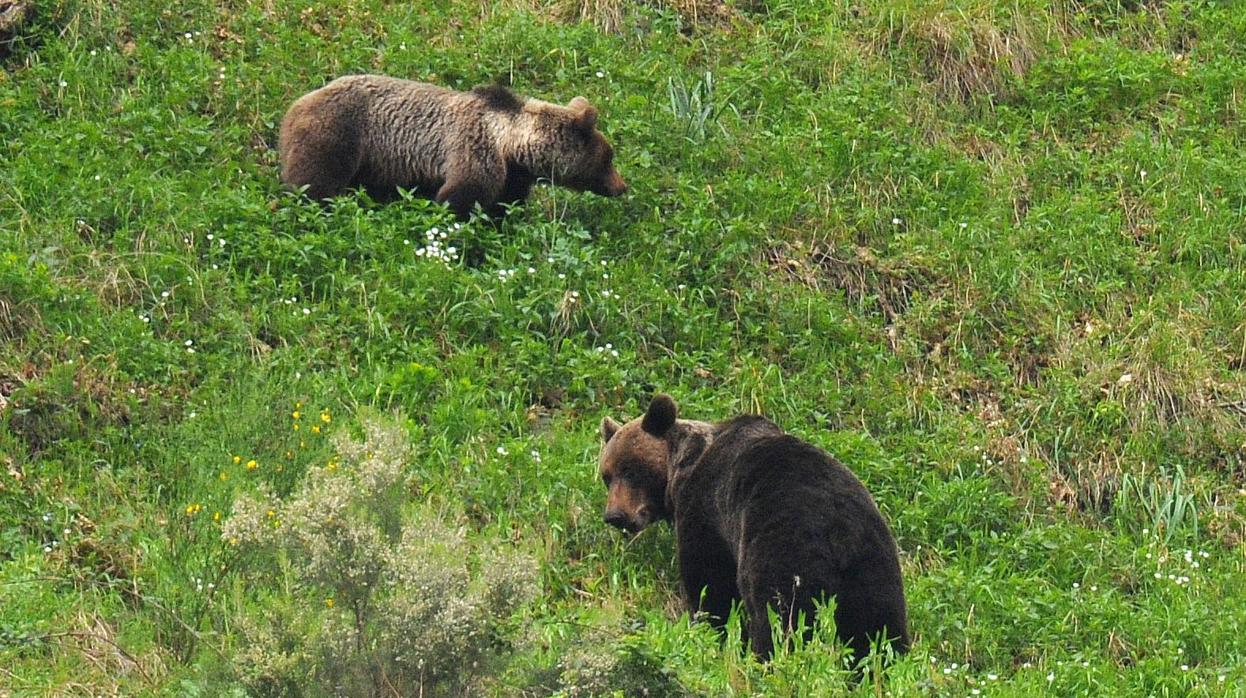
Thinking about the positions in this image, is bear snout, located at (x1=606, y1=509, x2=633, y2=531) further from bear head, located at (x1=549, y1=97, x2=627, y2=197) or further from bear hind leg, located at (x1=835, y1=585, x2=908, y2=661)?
bear head, located at (x1=549, y1=97, x2=627, y2=197)

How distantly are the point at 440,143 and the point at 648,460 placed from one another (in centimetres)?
322

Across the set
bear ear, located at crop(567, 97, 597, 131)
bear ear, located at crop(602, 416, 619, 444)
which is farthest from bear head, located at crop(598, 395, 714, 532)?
bear ear, located at crop(567, 97, 597, 131)

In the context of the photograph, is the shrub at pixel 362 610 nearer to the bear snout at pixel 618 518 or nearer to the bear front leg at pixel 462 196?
the bear snout at pixel 618 518

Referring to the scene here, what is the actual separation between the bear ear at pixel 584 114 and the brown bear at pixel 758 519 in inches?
109

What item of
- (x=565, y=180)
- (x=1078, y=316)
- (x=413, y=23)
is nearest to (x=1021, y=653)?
(x=1078, y=316)

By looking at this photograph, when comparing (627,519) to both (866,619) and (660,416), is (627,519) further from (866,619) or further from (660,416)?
(866,619)

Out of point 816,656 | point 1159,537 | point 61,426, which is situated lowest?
point 1159,537

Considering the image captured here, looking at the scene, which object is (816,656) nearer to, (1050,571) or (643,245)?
(1050,571)

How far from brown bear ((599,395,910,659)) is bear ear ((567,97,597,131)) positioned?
276cm

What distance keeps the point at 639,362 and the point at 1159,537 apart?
3026mm

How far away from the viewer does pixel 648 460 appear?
8.55 m

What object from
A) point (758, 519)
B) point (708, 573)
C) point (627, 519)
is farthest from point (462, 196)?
point (758, 519)

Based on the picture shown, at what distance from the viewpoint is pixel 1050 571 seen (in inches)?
352

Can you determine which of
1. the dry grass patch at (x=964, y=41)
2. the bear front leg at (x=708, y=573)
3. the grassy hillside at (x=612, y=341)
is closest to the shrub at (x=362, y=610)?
the grassy hillside at (x=612, y=341)
